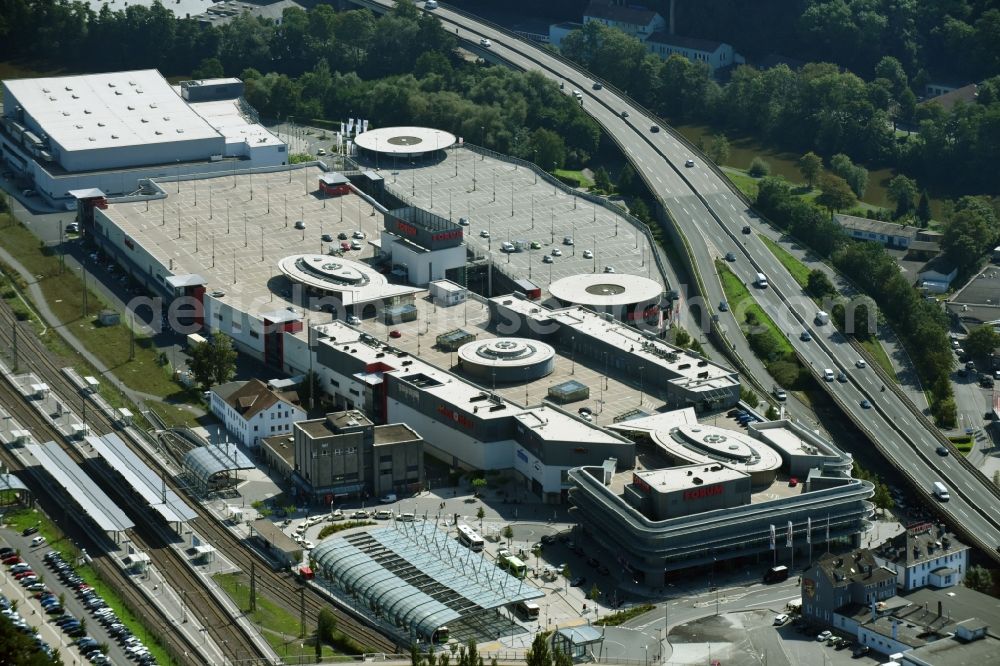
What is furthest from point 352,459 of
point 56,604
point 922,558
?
point 922,558

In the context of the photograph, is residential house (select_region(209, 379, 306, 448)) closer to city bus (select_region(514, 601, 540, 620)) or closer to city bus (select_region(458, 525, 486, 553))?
city bus (select_region(458, 525, 486, 553))

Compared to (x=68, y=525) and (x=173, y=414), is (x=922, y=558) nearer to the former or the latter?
(x=68, y=525)

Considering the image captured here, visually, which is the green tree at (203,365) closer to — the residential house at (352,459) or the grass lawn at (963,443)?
the residential house at (352,459)

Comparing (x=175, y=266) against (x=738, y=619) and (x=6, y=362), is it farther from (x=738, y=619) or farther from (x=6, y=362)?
(x=738, y=619)

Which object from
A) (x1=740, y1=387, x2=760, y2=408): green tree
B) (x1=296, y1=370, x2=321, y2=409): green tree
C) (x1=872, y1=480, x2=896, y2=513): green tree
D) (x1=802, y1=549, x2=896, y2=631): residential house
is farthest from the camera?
(x1=740, y1=387, x2=760, y2=408): green tree

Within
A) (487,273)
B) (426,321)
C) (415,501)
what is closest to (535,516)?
(415,501)

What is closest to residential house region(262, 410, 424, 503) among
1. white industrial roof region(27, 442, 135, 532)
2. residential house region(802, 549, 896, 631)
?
white industrial roof region(27, 442, 135, 532)
